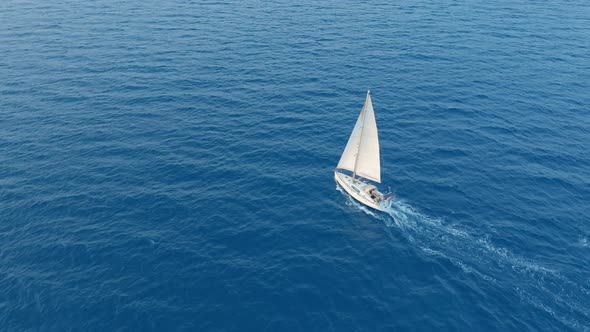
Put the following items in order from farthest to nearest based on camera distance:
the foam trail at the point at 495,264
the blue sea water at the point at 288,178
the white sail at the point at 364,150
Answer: the white sail at the point at 364,150 → the blue sea water at the point at 288,178 → the foam trail at the point at 495,264

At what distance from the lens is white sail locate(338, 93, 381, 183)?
263 ft

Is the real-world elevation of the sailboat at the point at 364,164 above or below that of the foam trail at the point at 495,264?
above

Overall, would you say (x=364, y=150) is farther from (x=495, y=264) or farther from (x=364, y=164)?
(x=495, y=264)

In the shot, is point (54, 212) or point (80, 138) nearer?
point (54, 212)

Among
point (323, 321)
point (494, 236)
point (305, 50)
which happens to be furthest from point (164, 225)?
point (305, 50)

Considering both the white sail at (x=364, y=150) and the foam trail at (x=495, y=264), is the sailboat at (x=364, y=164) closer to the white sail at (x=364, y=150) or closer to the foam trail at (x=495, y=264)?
the white sail at (x=364, y=150)

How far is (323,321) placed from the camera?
6191 centimetres

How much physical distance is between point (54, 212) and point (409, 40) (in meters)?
120

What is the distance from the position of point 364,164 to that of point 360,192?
595cm

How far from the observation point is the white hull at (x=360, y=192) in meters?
80.2

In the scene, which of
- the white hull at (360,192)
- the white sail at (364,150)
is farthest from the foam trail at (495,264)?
the white sail at (364,150)

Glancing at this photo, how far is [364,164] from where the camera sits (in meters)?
85.1

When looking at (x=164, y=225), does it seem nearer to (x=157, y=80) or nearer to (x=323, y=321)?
(x=323, y=321)

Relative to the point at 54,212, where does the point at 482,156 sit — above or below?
above
